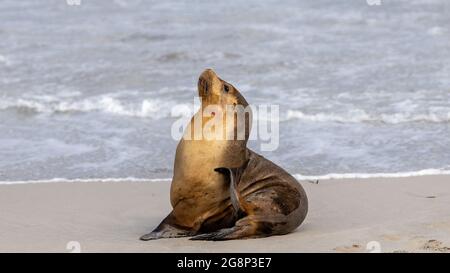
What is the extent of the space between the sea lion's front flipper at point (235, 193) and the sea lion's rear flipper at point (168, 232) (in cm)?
31

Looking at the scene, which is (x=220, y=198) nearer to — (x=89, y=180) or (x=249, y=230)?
(x=249, y=230)

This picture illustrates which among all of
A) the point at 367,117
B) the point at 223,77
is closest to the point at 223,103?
the point at 367,117

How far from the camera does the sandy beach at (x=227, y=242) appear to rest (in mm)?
6262

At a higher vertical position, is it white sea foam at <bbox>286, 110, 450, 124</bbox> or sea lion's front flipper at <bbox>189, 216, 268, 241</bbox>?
white sea foam at <bbox>286, 110, 450, 124</bbox>

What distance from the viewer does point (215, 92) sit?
22.2ft

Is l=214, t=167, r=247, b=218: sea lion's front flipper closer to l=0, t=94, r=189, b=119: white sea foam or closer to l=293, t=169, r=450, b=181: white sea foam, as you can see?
l=293, t=169, r=450, b=181: white sea foam

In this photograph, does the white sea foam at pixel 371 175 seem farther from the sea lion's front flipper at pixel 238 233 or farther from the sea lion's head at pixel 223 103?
the sea lion's front flipper at pixel 238 233

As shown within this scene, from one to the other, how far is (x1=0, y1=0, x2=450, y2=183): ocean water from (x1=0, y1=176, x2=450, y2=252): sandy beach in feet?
1.51

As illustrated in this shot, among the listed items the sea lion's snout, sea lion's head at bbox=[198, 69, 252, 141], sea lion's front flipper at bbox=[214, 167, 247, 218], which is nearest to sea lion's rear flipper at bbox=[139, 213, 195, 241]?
sea lion's front flipper at bbox=[214, 167, 247, 218]

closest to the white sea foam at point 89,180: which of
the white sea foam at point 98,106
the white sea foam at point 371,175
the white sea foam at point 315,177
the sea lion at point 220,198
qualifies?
the white sea foam at point 315,177

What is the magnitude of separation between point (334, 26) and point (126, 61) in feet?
11.7

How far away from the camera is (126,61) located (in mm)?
14234

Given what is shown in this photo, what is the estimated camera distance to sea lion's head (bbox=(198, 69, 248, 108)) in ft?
22.2

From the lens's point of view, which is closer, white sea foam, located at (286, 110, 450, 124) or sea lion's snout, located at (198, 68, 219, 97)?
sea lion's snout, located at (198, 68, 219, 97)
